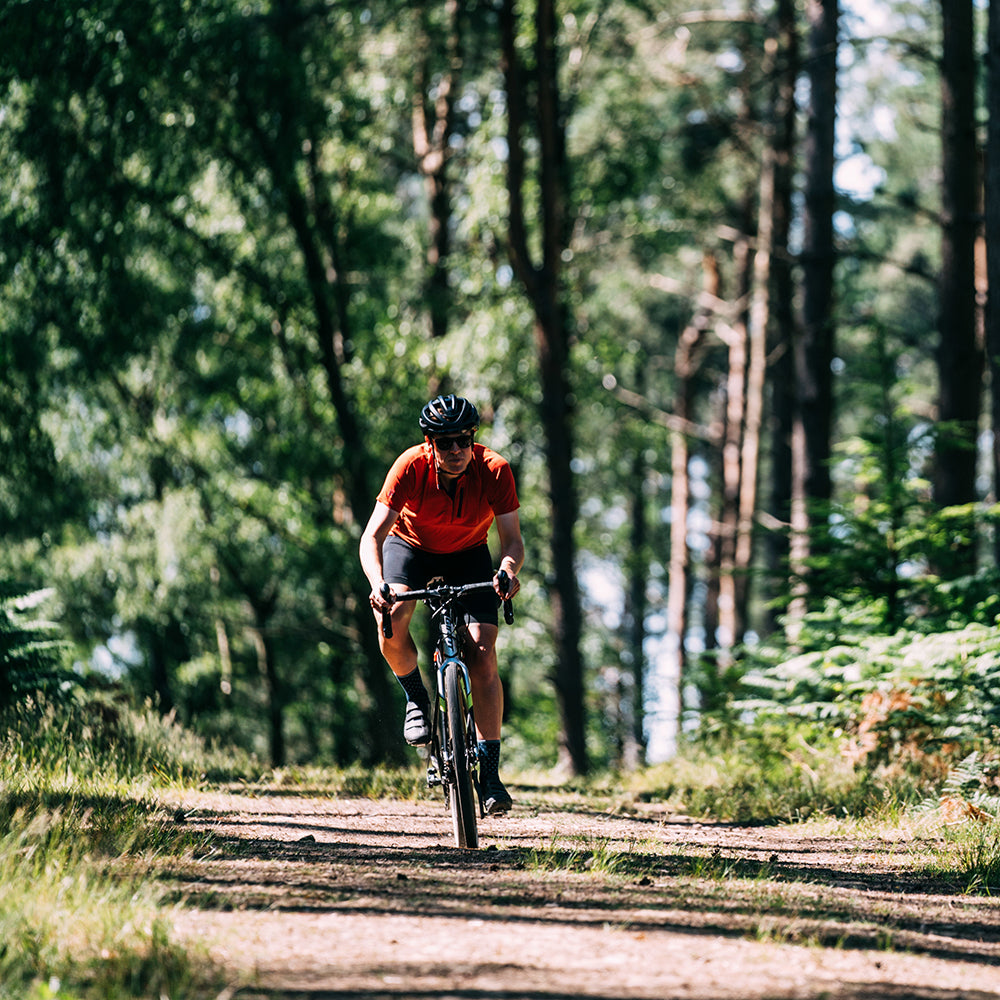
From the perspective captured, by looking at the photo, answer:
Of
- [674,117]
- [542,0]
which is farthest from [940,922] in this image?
[674,117]

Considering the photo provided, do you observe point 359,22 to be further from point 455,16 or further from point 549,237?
point 549,237

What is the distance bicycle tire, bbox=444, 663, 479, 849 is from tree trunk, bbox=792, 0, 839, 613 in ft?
31.2

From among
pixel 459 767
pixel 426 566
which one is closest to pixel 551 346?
pixel 426 566

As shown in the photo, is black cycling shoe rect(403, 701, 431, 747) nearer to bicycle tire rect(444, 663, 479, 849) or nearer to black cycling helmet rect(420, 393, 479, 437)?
bicycle tire rect(444, 663, 479, 849)

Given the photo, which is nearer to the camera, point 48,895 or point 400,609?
point 48,895

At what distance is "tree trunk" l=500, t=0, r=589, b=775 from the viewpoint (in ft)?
46.3

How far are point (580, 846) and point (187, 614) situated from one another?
1525 centimetres

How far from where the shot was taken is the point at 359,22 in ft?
49.2

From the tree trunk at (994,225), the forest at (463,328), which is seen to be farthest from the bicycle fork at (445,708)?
the tree trunk at (994,225)

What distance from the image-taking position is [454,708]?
5.77 meters

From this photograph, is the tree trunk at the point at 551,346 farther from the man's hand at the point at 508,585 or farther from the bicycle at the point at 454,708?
the man's hand at the point at 508,585

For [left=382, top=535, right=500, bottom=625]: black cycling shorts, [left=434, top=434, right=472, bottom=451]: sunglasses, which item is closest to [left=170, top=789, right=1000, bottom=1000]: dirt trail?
[left=382, top=535, right=500, bottom=625]: black cycling shorts

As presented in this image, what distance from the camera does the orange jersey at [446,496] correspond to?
6039 millimetres

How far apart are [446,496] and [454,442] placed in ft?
1.10
